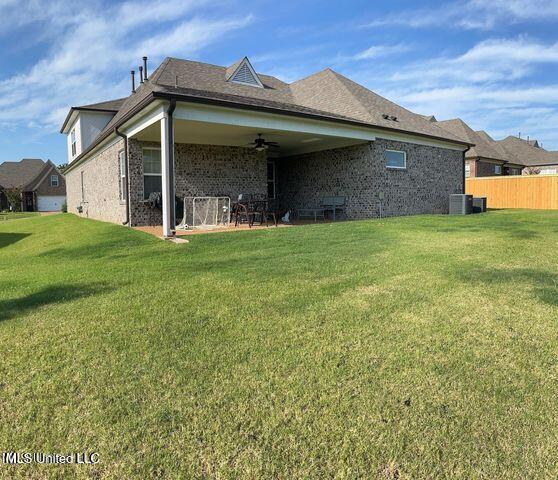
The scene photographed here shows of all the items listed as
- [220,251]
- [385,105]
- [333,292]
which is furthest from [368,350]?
[385,105]

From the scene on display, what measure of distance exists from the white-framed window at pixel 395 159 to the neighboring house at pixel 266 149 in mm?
40

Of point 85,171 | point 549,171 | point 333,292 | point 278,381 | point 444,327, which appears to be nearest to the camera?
point 278,381

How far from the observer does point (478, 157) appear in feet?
102

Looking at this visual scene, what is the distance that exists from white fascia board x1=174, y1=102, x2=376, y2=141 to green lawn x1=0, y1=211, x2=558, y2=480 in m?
5.69

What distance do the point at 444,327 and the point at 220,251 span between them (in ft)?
16.0

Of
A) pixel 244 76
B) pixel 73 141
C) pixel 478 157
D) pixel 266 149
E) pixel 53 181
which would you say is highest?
pixel 244 76

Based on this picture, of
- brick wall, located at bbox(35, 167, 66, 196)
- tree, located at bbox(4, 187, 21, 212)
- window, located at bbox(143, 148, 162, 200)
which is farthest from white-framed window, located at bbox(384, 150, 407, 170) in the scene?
tree, located at bbox(4, 187, 21, 212)

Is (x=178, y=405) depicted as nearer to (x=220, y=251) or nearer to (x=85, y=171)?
(x=220, y=251)

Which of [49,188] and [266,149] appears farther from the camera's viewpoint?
[49,188]

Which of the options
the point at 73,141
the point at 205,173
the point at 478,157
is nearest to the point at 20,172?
the point at 73,141

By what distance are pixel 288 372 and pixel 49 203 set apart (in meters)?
56.1

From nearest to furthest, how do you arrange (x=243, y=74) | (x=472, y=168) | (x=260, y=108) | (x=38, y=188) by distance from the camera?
(x=260, y=108) < (x=243, y=74) < (x=472, y=168) < (x=38, y=188)

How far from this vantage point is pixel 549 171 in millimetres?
42781

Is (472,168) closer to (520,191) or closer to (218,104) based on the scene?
(520,191)
